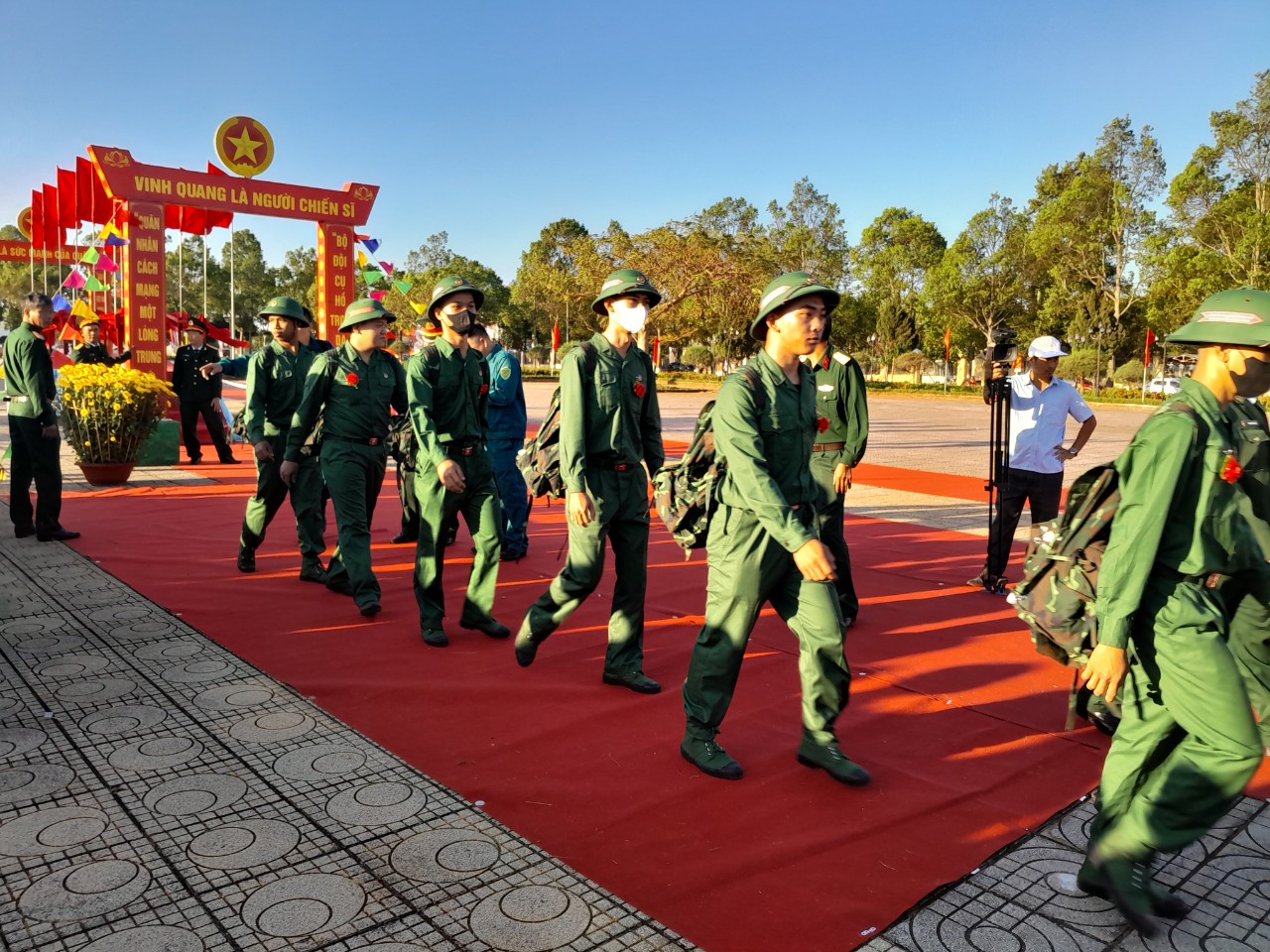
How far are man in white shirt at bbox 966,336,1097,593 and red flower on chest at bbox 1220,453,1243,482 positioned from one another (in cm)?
367

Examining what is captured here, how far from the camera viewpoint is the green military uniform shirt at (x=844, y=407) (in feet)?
17.4

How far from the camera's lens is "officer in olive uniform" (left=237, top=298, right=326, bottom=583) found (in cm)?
615

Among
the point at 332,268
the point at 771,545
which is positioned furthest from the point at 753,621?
the point at 332,268

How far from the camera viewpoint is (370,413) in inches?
215

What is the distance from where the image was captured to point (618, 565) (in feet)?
14.2

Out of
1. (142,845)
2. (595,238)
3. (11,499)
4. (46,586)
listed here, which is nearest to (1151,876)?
(142,845)

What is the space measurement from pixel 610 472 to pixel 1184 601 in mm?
2399

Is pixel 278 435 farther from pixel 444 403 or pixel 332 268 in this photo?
pixel 332 268

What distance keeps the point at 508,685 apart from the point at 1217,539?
9.70ft

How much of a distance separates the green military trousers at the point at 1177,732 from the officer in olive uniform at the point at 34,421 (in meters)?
7.42

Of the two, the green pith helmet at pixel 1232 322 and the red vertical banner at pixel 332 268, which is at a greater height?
the red vertical banner at pixel 332 268

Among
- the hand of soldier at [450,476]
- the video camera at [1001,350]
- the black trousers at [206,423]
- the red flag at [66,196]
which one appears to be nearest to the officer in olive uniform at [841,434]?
the video camera at [1001,350]

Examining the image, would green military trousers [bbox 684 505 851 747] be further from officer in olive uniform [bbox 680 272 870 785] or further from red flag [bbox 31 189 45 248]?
red flag [bbox 31 189 45 248]

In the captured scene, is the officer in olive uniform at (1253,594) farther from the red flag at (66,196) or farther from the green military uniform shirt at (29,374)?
the red flag at (66,196)
